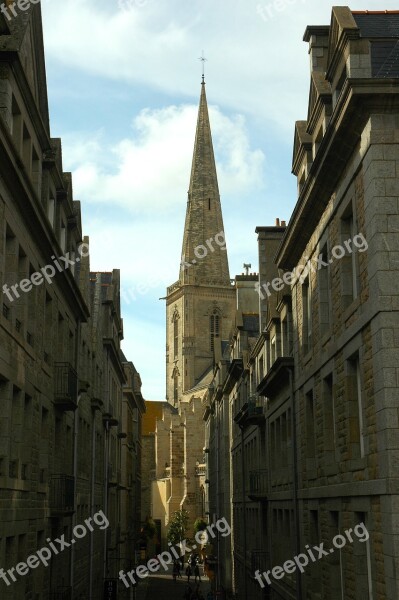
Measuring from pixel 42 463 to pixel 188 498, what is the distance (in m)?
75.5

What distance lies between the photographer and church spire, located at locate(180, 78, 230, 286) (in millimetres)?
121500

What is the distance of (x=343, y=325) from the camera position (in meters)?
17.0

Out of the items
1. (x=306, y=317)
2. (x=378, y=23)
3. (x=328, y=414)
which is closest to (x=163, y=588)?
(x=306, y=317)

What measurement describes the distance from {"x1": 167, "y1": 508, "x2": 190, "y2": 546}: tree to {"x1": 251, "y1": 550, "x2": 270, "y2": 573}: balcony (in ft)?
183

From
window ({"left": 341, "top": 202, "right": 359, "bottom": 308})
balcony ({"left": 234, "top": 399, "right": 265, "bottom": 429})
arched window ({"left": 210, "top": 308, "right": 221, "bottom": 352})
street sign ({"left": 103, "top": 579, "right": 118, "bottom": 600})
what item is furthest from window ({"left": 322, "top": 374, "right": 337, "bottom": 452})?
arched window ({"left": 210, "top": 308, "right": 221, "bottom": 352})

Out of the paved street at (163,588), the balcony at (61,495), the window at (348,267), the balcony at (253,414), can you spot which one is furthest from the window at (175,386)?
the window at (348,267)

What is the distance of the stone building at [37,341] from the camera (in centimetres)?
1734

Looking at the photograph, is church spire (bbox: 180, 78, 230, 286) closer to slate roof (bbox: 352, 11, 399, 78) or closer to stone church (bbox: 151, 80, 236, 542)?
stone church (bbox: 151, 80, 236, 542)

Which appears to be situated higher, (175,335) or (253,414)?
(175,335)

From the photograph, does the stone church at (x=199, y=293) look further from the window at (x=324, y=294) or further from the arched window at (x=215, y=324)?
the window at (x=324, y=294)

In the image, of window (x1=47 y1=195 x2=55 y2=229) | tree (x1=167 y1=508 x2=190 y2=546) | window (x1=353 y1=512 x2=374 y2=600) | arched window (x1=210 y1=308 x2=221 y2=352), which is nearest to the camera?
window (x1=353 y1=512 x2=374 y2=600)

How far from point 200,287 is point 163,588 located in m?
63.7

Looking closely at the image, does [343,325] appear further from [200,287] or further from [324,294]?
[200,287]

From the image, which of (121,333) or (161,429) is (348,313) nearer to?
(121,333)
